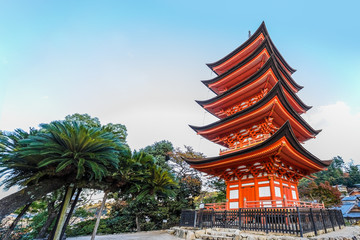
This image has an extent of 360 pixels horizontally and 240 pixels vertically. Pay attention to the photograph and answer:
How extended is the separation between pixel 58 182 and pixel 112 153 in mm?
2551

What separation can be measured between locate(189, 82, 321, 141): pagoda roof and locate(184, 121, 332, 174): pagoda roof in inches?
77.9

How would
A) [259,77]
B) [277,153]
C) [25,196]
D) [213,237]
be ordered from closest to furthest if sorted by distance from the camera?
[25,196], [213,237], [277,153], [259,77]

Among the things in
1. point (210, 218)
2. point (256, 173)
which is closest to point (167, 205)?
point (210, 218)

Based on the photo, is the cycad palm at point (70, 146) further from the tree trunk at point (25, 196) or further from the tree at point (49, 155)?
the tree trunk at point (25, 196)

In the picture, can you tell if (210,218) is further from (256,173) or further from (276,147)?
(276,147)

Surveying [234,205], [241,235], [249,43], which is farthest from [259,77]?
[241,235]

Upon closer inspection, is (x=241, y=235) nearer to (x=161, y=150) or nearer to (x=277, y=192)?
(x=277, y=192)

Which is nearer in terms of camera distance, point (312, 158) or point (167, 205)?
point (312, 158)

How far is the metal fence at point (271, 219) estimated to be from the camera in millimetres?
6441

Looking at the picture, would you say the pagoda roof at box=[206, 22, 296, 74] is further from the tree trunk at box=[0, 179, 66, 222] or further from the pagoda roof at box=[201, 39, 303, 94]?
the tree trunk at box=[0, 179, 66, 222]

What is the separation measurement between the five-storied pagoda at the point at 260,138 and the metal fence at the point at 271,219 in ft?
2.36

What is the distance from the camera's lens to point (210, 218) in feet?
29.1

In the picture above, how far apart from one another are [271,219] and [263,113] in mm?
5296

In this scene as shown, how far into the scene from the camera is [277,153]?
26.3ft
